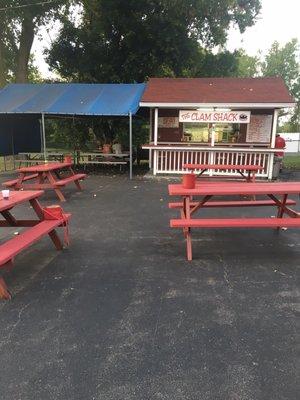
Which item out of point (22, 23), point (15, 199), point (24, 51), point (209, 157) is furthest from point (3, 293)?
point (22, 23)

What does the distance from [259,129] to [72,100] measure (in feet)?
21.6

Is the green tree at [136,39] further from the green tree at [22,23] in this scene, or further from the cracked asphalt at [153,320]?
the cracked asphalt at [153,320]

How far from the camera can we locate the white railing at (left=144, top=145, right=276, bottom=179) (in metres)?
12.0

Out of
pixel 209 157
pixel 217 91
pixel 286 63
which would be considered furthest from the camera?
pixel 286 63

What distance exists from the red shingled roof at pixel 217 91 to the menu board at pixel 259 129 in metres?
0.96

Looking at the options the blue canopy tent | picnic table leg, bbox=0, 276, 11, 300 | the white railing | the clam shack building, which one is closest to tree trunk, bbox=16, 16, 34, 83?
the blue canopy tent

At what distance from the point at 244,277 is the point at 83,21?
71.9 feet

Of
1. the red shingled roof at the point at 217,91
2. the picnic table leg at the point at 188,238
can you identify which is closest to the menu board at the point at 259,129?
the red shingled roof at the point at 217,91

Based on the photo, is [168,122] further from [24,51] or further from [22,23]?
[22,23]

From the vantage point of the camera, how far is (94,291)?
3713 mm

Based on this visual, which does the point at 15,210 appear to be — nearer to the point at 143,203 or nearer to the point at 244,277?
the point at 143,203

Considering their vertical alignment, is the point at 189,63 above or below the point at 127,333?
→ above

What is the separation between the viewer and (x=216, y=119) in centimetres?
1208

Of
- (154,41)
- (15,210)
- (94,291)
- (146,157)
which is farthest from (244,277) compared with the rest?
(154,41)
